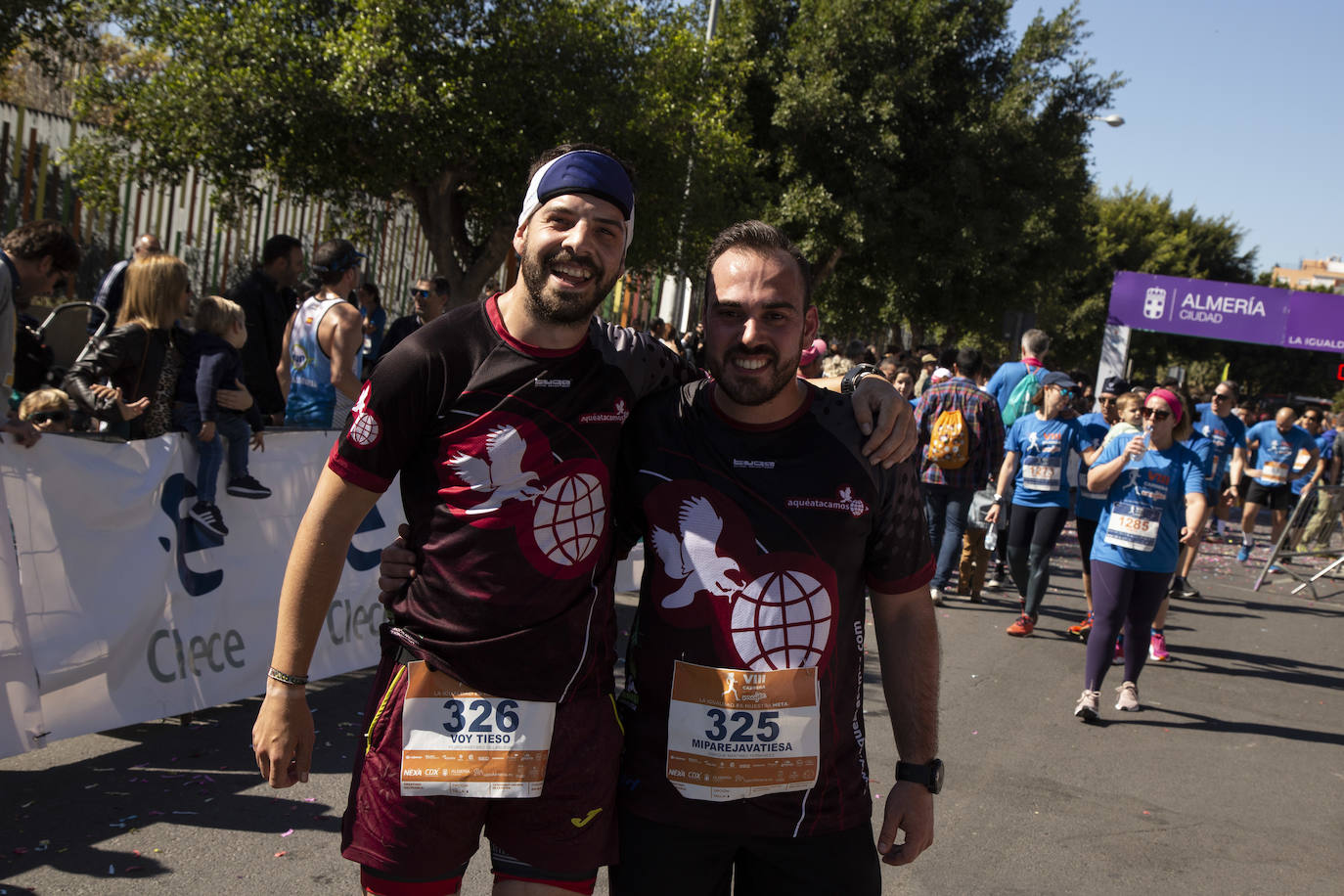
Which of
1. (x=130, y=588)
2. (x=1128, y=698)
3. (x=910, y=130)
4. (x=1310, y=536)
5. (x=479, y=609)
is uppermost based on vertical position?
(x=910, y=130)

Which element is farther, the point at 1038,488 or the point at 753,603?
the point at 1038,488

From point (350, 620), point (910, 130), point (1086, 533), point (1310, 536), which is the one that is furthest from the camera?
point (910, 130)

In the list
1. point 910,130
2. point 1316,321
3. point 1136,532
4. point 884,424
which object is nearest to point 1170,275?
point 1316,321

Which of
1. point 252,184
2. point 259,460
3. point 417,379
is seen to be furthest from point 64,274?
point 252,184

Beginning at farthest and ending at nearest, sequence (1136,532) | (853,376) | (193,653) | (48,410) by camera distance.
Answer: (1136,532) → (48,410) → (193,653) → (853,376)

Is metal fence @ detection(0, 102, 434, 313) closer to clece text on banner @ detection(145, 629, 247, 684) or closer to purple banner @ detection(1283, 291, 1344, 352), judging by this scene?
clece text on banner @ detection(145, 629, 247, 684)

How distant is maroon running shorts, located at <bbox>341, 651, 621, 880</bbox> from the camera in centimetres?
232

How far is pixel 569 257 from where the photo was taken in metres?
2.42

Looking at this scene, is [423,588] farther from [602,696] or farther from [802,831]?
[802,831]

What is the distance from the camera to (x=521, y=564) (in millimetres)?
2352

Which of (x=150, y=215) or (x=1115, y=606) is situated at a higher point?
(x=150, y=215)

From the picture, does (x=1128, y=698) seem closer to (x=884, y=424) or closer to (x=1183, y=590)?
(x=884, y=424)

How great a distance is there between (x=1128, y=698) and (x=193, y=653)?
5278 mm

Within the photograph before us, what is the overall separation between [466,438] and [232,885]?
2197 millimetres
